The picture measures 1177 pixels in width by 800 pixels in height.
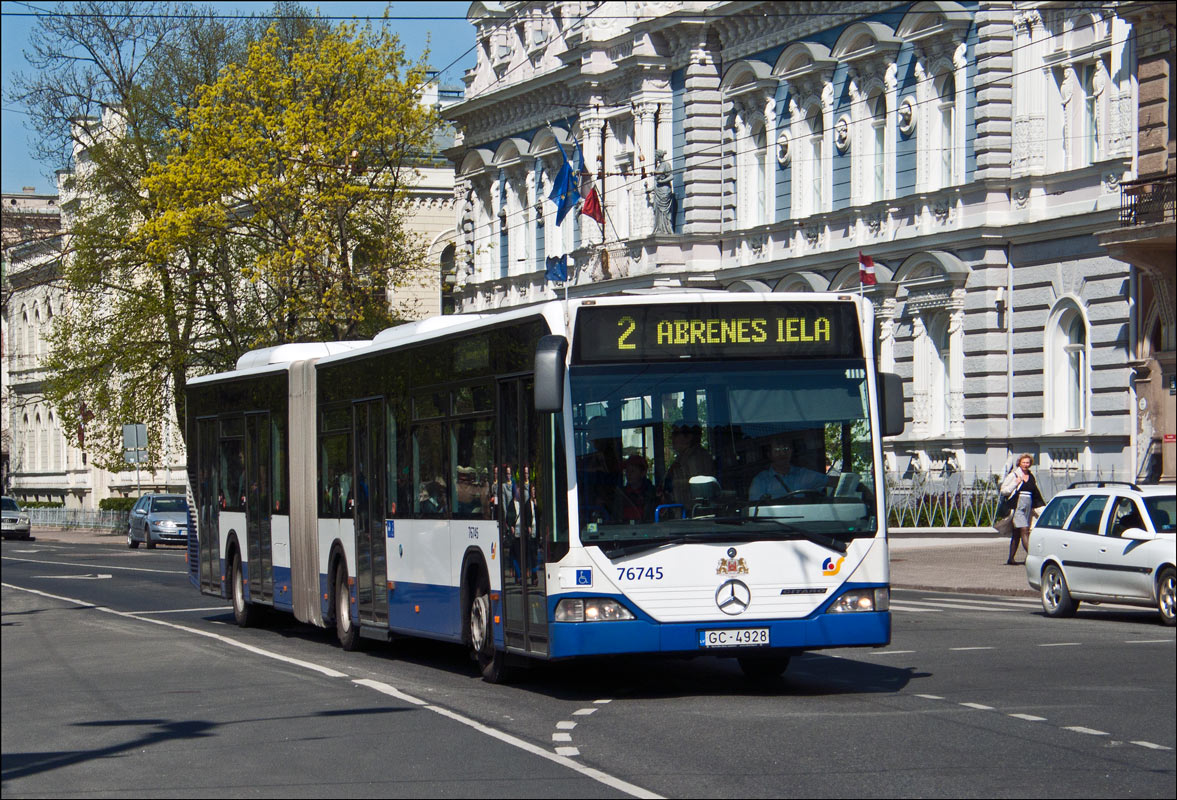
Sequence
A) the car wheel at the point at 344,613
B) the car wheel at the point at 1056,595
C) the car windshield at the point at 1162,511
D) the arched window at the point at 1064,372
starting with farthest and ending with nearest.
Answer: the arched window at the point at 1064,372
the car wheel at the point at 1056,595
the car windshield at the point at 1162,511
the car wheel at the point at 344,613

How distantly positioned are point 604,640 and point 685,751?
242 centimetres

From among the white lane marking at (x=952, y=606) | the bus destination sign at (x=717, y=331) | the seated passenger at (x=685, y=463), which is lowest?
the white lane marking at (x=952, y=606)

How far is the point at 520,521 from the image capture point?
1359 centimetres

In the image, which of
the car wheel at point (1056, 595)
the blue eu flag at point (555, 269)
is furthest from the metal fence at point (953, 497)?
the blue eu flag at point (555, 269)

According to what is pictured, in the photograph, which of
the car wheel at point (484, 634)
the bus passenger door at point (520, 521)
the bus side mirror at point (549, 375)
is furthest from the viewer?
the car wheel at point (484, 634)

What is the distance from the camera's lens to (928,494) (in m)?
36.0

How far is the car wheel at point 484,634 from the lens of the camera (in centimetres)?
1423

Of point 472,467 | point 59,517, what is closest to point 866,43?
point 472,467

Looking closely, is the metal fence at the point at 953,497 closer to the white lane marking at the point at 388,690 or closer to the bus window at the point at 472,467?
the bus window at the point at 472,467

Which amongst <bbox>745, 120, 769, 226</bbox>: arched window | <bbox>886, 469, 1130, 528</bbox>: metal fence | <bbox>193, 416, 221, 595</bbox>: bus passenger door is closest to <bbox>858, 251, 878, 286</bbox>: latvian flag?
<bbox>886, 469, 1130, 528</bbox>: metal fence

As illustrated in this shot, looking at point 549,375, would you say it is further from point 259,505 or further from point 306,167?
point 306,167

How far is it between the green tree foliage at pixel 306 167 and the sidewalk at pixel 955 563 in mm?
14378

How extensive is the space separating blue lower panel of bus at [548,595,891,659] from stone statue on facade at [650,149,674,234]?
33330 mm

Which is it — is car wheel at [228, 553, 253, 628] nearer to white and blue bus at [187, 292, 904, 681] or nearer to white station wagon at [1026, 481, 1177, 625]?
white and blue bus at [187, 292, 904, 681]
